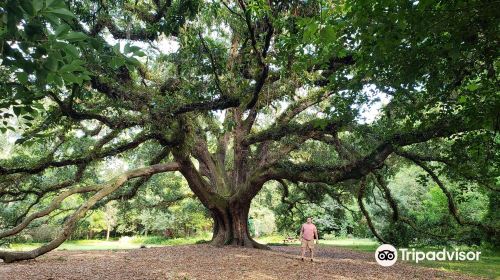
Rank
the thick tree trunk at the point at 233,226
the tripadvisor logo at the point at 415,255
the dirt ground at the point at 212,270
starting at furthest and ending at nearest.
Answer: the thick tree trunk at the point at 233,226 → the tripadvisor logo at the point at 415,255 → the dirt ground at the point at 212,270

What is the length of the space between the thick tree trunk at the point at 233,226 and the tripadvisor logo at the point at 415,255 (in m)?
4.35

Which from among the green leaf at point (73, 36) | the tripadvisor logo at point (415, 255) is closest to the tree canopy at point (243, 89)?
the green leaf at point (73, 36)

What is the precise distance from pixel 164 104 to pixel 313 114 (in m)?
7.20

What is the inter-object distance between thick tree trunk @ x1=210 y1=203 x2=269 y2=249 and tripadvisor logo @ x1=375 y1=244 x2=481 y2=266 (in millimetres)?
4350

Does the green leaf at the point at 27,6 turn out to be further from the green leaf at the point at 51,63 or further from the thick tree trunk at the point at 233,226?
the thick tree trunk at the point at 233,226

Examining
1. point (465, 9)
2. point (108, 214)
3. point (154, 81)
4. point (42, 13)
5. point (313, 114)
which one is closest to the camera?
point (42, 13)

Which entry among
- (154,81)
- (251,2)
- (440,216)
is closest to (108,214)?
(154,81)

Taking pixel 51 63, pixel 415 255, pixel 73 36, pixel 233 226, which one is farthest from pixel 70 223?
pixel 415 255

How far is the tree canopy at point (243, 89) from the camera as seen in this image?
246 centimetres

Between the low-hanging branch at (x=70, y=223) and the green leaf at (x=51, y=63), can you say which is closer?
the green leaf at (x=51, y=63)

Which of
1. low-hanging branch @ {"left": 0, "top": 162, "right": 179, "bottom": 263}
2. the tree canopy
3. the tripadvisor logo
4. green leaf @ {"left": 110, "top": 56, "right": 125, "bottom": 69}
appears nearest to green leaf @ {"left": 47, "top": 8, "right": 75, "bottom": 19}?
the tree canopy

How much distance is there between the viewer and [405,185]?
23172mm

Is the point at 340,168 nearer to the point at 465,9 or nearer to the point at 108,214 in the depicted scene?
the point at 465,9

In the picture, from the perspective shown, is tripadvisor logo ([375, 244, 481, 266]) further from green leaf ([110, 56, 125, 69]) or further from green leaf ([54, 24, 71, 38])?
green leaf ([54, 24, 71, 38])
